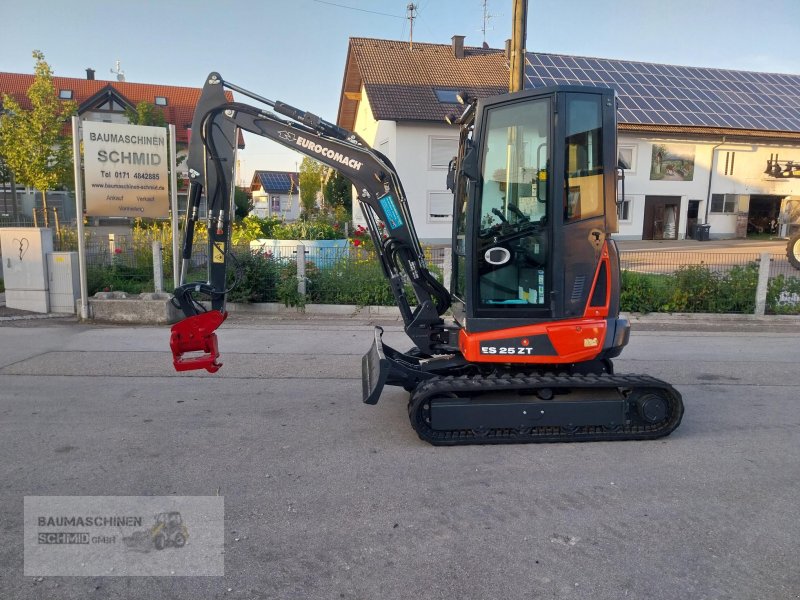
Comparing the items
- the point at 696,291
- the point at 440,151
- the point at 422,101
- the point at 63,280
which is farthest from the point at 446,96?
the point at 63,280

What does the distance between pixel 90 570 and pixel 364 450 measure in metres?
2.13

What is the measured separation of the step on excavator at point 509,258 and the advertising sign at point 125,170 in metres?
6.40

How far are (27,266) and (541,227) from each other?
9761mm

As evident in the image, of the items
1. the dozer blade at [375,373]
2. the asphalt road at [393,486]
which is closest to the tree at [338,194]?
the asphalt road at [393,486]

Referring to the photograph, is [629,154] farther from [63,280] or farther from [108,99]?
[108,99]

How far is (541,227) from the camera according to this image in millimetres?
4965

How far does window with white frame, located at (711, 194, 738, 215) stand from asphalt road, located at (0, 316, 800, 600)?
1009 inches

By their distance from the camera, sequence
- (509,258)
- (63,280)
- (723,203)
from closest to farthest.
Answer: (509,258) < (63,280) < (723,203)

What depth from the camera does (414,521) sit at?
147 inches

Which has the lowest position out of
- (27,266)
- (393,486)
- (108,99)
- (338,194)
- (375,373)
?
(393,486)

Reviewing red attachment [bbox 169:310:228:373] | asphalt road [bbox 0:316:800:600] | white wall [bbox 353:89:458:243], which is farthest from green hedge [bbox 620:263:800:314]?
white wall [bbox 353:89:458:243]

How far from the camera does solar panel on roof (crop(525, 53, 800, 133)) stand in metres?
25.9

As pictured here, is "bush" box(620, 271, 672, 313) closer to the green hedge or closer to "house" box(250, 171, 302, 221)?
the green hedge

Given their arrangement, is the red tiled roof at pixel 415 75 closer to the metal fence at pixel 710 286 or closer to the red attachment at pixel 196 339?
the metal fence at pixel 710 286
